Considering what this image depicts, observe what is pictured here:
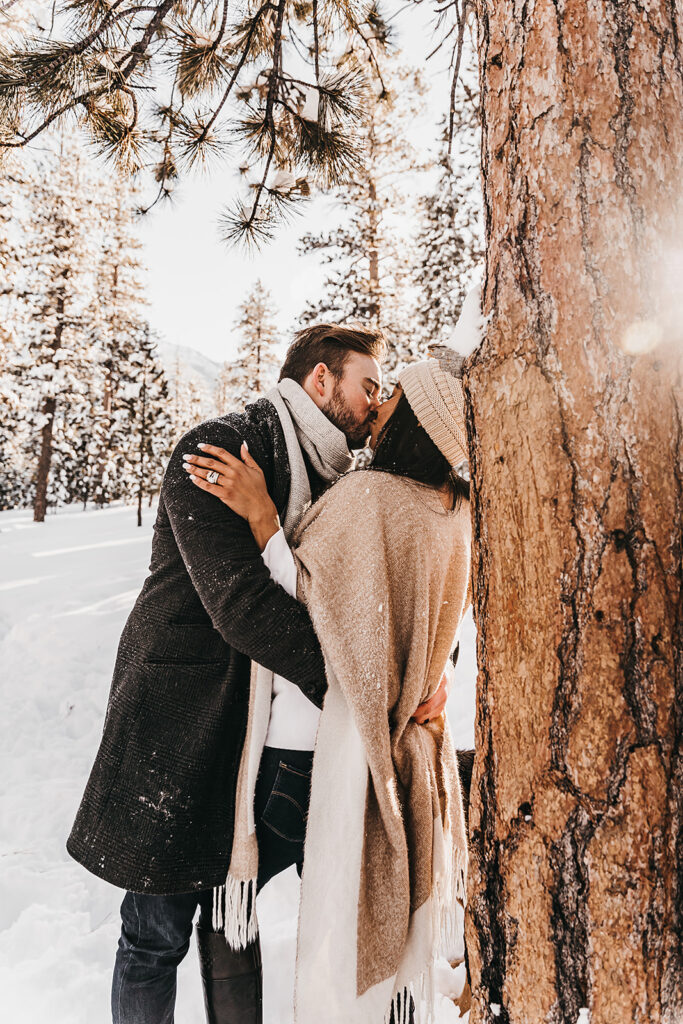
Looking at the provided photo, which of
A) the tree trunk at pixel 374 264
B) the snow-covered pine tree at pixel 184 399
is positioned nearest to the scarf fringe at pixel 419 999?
the tree trunk at pixel 374 264

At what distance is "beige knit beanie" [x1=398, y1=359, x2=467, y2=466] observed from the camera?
1.81 meters

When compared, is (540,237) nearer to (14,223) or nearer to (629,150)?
(629,150)

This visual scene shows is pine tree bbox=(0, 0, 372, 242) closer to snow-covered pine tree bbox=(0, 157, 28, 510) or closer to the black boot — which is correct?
the black boot

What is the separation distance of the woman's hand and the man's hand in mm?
730

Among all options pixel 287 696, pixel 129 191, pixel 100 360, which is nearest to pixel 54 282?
pixel 100 360

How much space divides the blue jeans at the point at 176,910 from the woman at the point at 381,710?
0.12 m

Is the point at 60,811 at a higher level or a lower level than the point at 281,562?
lower

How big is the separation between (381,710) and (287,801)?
1.57 ft

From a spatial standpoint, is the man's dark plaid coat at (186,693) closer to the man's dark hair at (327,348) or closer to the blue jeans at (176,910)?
the blue jeans at (176,910)

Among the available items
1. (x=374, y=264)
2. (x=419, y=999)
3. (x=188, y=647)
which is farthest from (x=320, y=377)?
(x=374, y=264)

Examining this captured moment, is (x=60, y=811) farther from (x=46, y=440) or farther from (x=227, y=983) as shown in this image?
(x=46, y=440)

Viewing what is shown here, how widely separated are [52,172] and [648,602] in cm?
2251

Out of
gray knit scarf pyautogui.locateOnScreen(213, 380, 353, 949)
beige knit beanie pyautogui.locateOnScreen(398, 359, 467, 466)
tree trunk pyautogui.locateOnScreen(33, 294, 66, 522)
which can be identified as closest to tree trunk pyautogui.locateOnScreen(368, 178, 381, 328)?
tree trunk pyautogui.locateOnScreen(33, 294, 66, 522)

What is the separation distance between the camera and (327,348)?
2273 mm
